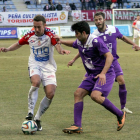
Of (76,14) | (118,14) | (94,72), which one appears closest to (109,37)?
(94,72)

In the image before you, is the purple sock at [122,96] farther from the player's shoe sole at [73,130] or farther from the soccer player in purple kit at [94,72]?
the player's shoe sole at [73,130]

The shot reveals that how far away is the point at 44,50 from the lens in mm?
6230

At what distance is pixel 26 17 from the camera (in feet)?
106

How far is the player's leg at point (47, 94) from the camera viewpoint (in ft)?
19.5

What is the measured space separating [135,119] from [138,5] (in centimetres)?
3105

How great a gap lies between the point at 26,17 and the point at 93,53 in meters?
27.4

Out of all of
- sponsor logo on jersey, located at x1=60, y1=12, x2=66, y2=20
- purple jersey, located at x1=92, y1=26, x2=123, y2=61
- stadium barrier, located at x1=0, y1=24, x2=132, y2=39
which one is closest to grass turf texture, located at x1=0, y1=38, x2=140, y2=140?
purple jersey, located at x1=92, y1=26, x2=123, y2=61

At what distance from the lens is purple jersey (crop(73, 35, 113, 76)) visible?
5.55m

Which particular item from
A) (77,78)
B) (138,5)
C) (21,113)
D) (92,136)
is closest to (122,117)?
(92,136)

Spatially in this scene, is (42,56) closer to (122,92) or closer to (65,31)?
(122,92)

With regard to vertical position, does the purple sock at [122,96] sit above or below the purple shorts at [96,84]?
below

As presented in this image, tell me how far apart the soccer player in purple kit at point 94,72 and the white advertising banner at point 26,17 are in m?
26.7

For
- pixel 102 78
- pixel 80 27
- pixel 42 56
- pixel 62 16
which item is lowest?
pixel 62 16

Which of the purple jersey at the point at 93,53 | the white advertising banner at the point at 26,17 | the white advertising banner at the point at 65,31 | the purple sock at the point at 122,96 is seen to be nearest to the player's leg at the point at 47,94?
the purple jersey at the point at 93,53
